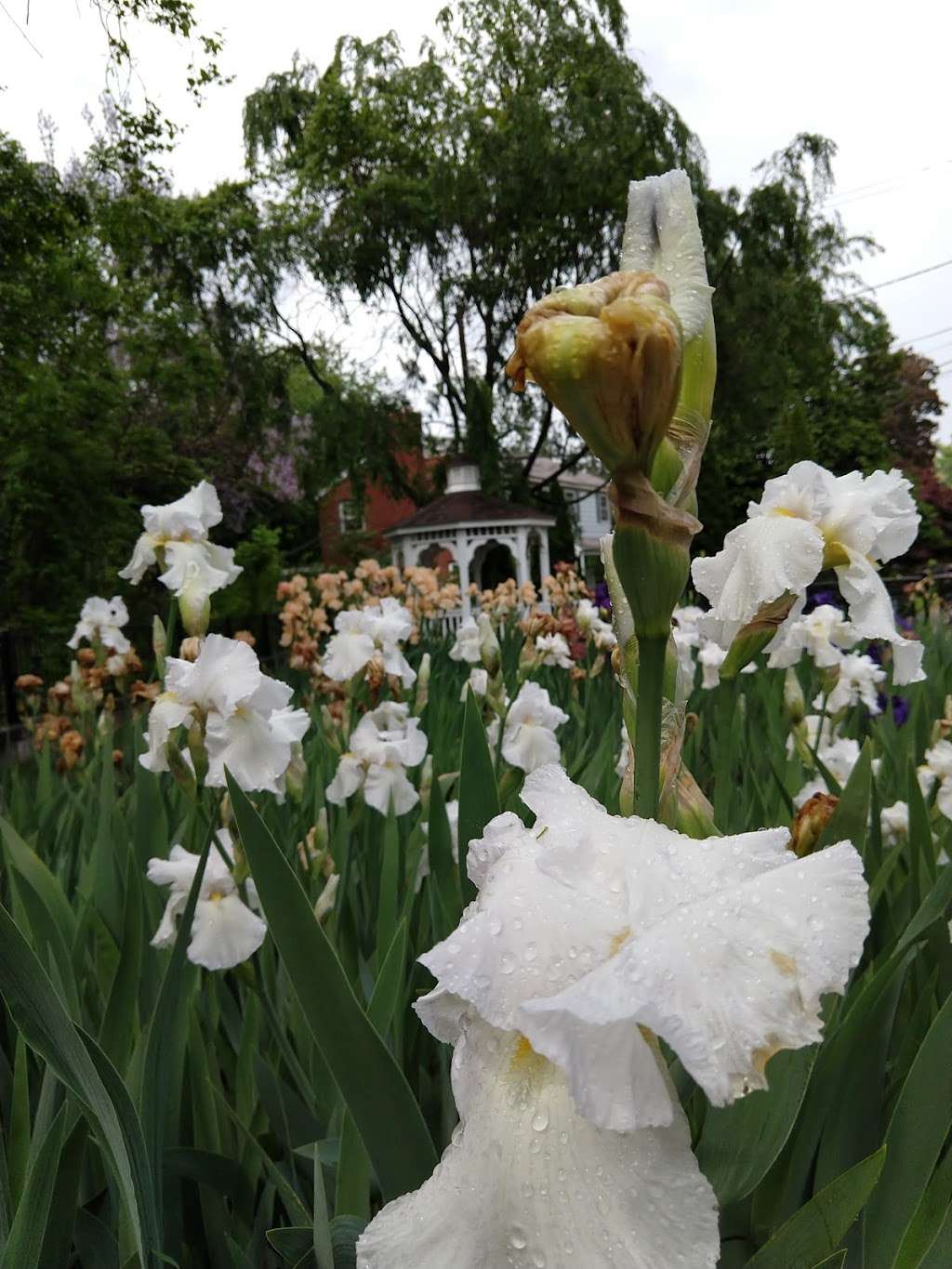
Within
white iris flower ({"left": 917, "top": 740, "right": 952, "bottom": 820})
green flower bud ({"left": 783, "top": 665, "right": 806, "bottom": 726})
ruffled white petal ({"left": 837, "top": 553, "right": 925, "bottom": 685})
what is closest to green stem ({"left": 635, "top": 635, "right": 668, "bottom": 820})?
ruffled white petal ({"left": 837, "top": 553, "right": 925, "bottom": 685})

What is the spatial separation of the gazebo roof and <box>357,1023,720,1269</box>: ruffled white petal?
10949 mm

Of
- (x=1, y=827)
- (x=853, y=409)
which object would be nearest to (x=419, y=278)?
(x=853, y=409)

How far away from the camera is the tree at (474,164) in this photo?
38.5 ft

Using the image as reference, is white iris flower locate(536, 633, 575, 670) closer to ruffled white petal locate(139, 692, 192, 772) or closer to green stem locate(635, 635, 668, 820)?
ruffled white petal locate(139, 692, 192, 772)

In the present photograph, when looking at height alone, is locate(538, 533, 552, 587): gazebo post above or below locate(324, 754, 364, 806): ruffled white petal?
above

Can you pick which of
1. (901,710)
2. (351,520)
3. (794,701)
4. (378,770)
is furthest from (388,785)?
(351,520)

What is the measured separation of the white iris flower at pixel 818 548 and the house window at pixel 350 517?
12604 millimetres

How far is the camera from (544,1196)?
350 mm

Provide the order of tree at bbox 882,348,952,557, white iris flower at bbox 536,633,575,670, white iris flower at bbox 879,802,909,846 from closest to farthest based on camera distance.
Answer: white iris flower at bbox 879,802,909,846, white iris flower at bbox 536,633,575,670, tree at bbox 882,348,952,557

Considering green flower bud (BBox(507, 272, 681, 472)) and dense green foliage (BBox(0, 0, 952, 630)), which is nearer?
green flower bud (BBox(507, 272, 681, 472))

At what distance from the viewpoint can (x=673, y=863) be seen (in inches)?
15.1

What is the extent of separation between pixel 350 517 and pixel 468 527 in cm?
637

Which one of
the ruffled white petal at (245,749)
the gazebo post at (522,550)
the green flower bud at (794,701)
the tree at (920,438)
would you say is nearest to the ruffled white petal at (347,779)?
the ruffled white petal at (245,749)

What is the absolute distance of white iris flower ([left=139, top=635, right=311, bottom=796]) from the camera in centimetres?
122
